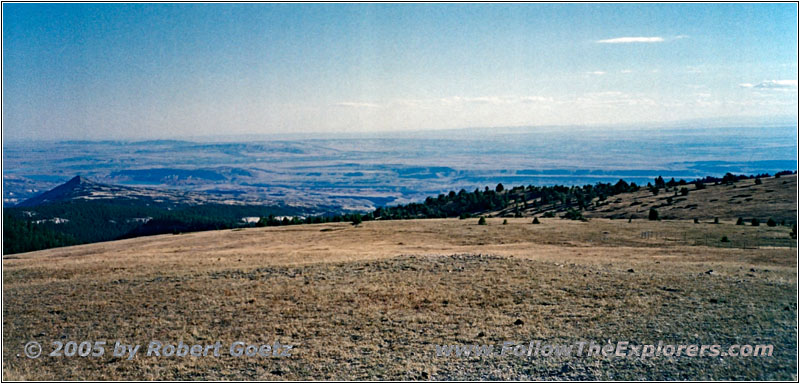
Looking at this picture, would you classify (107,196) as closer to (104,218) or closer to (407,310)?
(104,218)

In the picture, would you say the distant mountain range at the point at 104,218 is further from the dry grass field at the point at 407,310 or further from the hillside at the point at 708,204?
the hillside at the point at 708,204

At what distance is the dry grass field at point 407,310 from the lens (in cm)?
1047

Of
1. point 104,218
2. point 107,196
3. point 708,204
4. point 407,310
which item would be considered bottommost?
point 107,196

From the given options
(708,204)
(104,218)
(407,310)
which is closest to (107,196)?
(104,218)

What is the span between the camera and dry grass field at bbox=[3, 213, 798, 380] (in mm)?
10469

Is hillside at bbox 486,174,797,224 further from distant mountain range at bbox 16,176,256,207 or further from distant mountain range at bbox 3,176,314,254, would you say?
distant mountain range at bbox 16,176,256,207

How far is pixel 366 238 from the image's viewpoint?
117ft

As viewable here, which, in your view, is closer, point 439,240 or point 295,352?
point 295,352

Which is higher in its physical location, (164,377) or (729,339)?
(729,339)

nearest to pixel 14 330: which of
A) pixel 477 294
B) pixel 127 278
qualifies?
pixel 127 278

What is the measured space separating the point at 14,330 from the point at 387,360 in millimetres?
10039

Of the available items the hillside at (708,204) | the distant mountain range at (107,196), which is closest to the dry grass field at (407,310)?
the hillside at (708,204)

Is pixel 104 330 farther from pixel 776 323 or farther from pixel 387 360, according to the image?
pixel 776 323

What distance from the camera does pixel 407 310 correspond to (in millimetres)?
14086
